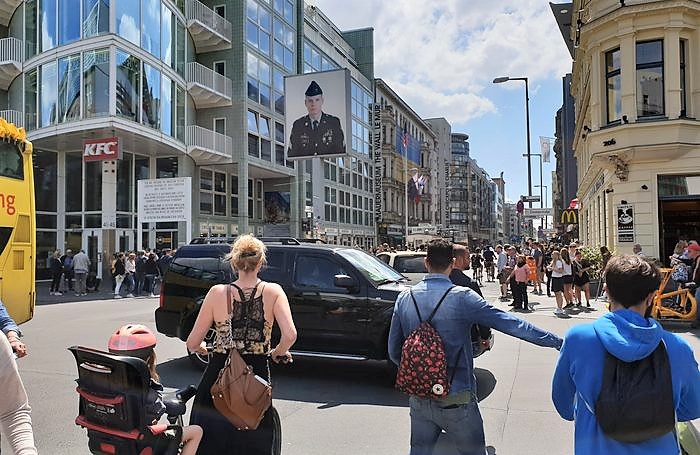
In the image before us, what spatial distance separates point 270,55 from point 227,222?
11.2m

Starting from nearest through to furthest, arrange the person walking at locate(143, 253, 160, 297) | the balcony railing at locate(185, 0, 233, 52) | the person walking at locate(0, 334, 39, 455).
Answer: the person walking at locate(0, 334, 39, 455)
the person walking at locate(143, 253, 160, 297)
the balcony railing at locate(185, 0, 233, 52)

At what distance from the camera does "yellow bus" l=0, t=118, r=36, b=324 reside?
9055 millimetres

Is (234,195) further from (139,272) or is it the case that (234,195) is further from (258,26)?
(139,272)

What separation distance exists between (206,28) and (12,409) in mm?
30463

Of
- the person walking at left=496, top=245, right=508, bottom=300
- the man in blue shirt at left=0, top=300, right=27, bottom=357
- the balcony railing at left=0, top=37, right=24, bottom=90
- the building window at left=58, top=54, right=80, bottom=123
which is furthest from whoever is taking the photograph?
the balcony railing at left=0, top=37, right=24, bottom=90

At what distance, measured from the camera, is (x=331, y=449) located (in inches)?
193

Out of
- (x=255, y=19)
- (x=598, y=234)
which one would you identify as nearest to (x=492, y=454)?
(x=598, y=234)

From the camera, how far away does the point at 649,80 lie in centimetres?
1644

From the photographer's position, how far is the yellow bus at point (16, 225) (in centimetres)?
905

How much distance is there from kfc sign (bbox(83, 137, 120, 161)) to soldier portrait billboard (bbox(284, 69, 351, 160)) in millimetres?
7397

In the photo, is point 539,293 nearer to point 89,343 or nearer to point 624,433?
point 89,343

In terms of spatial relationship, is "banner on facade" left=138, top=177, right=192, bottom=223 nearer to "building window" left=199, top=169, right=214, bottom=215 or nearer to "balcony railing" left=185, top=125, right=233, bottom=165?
"balcony railing" left=185, top=125, right=233, bottom=165

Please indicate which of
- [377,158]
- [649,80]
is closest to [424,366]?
[649,80]

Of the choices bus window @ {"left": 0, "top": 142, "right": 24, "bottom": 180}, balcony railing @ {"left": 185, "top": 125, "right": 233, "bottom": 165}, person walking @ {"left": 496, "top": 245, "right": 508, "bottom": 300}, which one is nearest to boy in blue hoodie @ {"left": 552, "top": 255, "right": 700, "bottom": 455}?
bus window @ {"left": 0, "top": 142, "right": 24, "bottom": 180}
